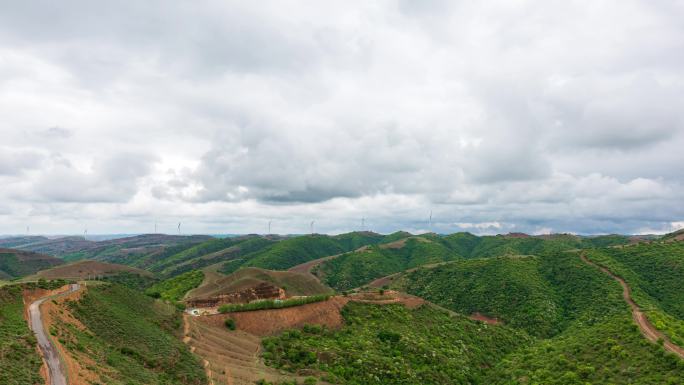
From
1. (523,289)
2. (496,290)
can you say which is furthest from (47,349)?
(523,289)

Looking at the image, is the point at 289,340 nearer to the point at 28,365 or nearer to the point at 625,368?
the point at 28,365

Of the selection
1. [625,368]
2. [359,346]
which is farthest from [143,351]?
[625,368]

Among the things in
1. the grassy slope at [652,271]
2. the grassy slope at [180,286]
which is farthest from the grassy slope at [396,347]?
the grassy slope at [180,286]

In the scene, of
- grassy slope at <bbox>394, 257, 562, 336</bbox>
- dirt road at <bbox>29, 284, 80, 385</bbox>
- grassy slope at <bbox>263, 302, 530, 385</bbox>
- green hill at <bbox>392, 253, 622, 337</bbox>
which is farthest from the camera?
grassy slope at <bbox>394, 257, 562, 336</bbox>

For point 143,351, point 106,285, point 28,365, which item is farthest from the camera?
point 106,285

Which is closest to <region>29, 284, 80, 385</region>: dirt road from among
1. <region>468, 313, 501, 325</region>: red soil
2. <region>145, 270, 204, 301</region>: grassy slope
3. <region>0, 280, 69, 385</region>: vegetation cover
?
<region>0, 280, 69, 385</region>: vegetation cover

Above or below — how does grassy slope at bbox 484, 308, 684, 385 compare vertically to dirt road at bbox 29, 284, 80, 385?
below

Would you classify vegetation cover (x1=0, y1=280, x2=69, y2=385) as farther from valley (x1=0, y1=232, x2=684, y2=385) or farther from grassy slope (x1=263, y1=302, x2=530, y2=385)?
grassy slope (x1=263, y1=302, x2=530, y2=385)
